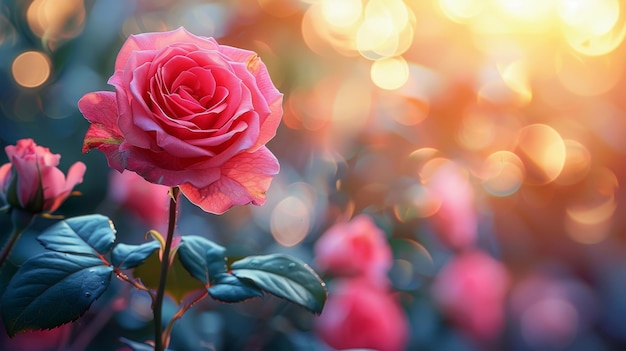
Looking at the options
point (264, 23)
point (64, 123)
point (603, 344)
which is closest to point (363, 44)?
point (264, 23)

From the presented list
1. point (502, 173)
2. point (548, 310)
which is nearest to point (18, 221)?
point (502, 173)

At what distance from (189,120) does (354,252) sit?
1.29ft

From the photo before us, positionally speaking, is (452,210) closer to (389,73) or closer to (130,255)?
(389,73)

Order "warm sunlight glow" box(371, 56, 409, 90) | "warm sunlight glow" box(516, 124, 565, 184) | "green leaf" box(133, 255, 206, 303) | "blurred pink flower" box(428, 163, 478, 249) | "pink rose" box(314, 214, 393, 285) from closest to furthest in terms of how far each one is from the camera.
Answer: "green leaf" box(133, 255, 206, 303)
"pink rose" box(314, 214, 393, 285)
"blurred pink flower" box(428, 163, 478, 249)
"warm sunlight glow" box(371, 56, 409, 90)
"warm sunlight glow" box(516, 124, 565, 184)

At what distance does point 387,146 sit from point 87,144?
66cm

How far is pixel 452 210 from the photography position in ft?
2.85

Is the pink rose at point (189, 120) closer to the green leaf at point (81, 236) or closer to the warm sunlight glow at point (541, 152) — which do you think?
the green leaf at point (81, 236)

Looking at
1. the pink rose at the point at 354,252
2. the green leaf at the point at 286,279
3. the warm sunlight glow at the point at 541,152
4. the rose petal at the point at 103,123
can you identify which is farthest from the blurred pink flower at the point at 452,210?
the rose petal at the point at 103,123

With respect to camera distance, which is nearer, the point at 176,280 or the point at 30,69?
the point at 176,280

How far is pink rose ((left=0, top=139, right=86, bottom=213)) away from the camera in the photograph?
417 mm

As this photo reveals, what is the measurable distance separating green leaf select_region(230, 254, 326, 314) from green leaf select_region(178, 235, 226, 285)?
0.04 feet

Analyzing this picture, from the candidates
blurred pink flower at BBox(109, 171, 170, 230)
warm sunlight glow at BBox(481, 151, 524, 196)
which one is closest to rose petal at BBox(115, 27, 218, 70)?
blurred pink flower at BBox(109, 171, 170, 230)

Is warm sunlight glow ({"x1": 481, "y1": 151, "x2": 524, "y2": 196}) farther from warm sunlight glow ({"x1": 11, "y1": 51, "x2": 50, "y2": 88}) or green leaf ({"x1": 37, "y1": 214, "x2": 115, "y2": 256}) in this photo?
green leaf ({"x1": 37, "y1": 214, "x2": 115, "y2": 256})

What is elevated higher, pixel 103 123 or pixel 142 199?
pixel 103 123
